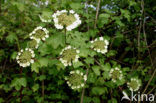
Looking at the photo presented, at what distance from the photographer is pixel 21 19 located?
3.22 metres

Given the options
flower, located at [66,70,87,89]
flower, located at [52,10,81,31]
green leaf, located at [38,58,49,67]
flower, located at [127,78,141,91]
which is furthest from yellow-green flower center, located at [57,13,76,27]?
flower, located at [127,78,141,91]

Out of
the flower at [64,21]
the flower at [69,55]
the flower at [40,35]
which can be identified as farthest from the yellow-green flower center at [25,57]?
the flower at [64,21]

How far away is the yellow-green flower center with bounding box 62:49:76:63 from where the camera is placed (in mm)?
2047

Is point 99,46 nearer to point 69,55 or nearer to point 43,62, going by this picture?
point 69,55

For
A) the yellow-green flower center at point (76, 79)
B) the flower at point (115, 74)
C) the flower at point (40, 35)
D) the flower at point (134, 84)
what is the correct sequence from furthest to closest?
the flower at point (134, 84) → the flower at point (115, 74) → the yellow-green flower center at point (76, 79) → the flower at point (40, 35)

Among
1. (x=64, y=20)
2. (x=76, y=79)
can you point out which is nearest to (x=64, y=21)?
(x=64, y=20)

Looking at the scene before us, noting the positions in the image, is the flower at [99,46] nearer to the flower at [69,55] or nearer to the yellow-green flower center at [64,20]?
the flower at [69,55]

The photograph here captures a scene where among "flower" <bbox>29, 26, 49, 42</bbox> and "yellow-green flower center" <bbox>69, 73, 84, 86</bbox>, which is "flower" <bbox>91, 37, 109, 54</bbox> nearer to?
"yellow-green flower center" <bbox>69, 73, 84, 86</bbox>

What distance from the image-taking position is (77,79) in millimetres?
2346

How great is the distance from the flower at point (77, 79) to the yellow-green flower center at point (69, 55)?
0.41m

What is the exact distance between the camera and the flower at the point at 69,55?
2.05 m

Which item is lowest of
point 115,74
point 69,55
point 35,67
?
point 115,74

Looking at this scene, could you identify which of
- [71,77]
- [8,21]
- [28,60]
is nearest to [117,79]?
[71,77]

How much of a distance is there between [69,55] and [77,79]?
19.4 inches
